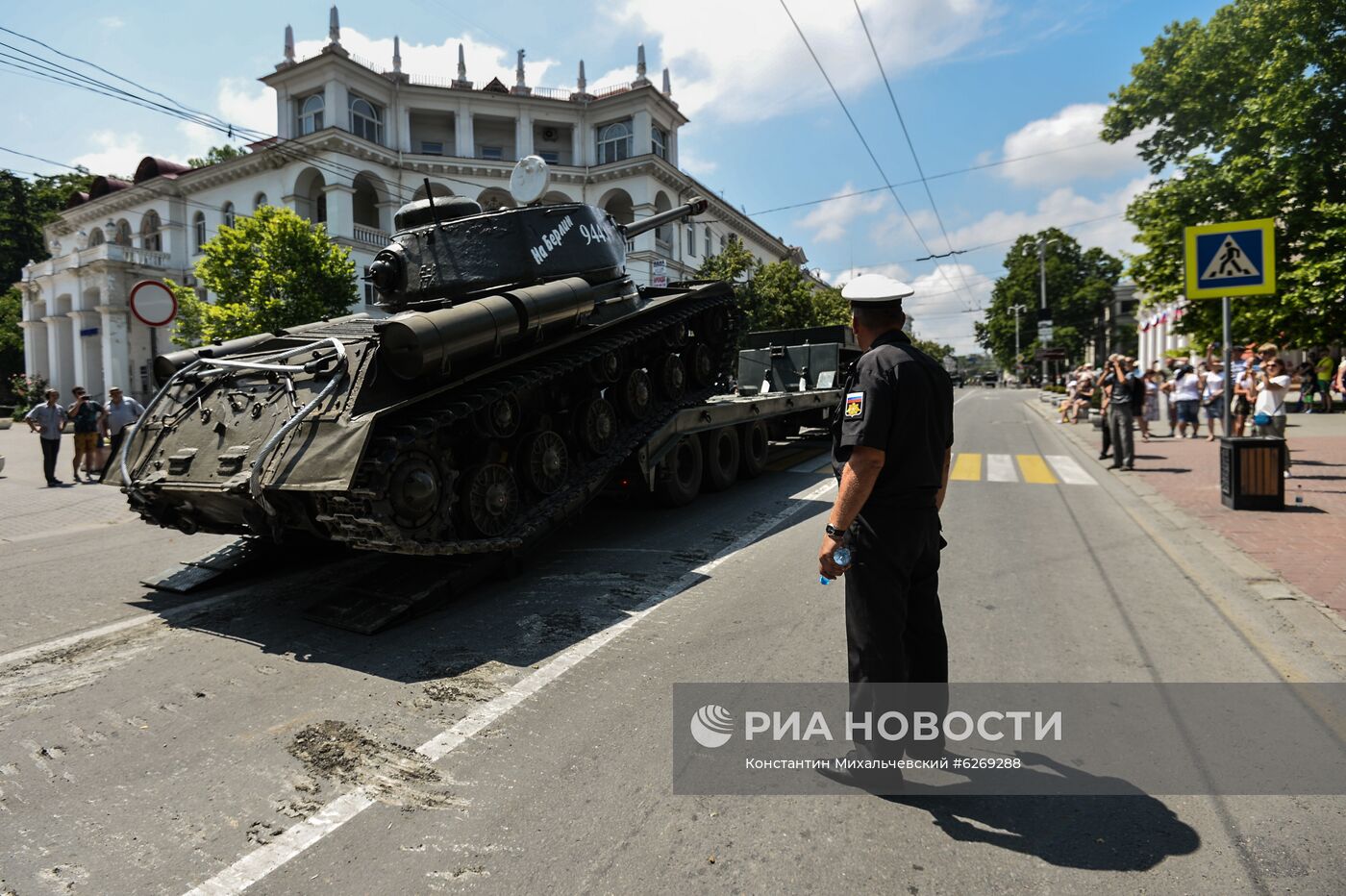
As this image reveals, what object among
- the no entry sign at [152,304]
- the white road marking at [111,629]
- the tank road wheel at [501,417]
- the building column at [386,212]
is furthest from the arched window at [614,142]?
the white road marking at [111,629]

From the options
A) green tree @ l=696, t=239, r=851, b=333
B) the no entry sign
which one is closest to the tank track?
the no entry sign

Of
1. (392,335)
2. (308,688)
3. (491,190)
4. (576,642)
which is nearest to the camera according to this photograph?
(308,688)

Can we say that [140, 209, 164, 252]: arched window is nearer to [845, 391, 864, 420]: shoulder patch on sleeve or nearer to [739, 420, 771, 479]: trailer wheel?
[739, 420, 771, 479]: trailer wheel

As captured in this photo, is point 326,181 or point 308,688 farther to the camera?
point 326,181

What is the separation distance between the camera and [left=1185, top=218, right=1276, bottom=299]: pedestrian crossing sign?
28.1 ft

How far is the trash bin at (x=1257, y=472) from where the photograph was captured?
8.85 meters

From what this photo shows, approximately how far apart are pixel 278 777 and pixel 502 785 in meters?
0.96

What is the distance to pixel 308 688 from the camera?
4.41 metres

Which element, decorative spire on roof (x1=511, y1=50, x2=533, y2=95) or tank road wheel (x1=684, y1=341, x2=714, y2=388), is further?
decorative spire on roof (x1=511, y1=50, x2=533, y2=95)

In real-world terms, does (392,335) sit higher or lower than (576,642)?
higher

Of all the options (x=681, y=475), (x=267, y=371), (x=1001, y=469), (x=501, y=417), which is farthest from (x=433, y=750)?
(x=1001, y=469)

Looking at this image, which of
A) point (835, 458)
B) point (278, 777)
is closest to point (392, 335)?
point (278, 777)

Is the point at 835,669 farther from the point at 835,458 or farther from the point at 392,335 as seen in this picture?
the point at 392,335

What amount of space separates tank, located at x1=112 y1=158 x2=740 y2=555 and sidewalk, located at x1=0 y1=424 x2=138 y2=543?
284 centimetres
